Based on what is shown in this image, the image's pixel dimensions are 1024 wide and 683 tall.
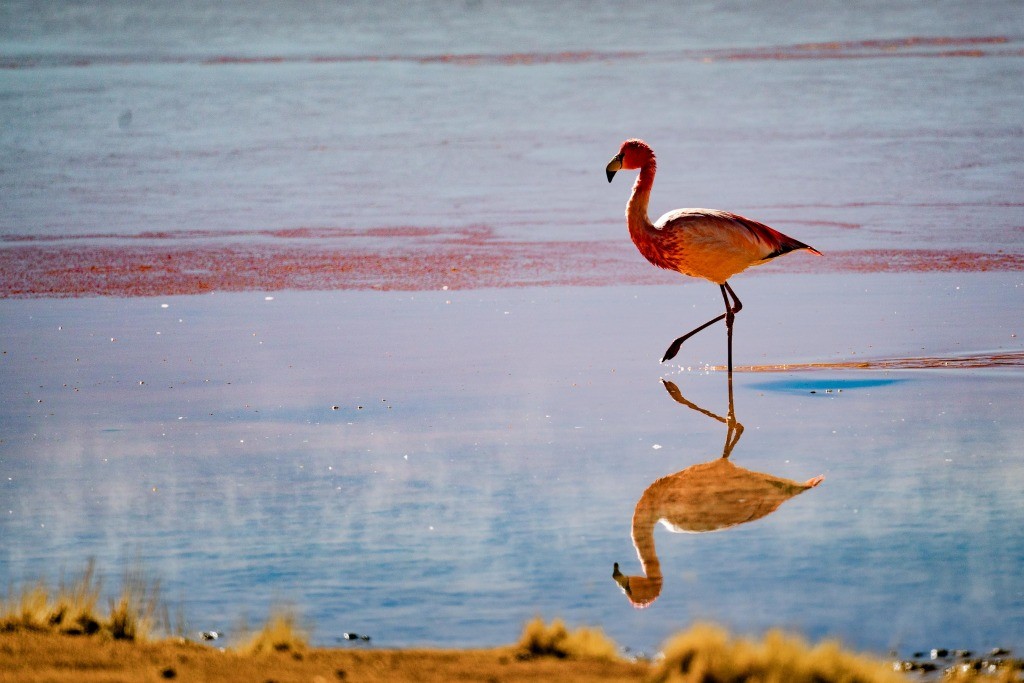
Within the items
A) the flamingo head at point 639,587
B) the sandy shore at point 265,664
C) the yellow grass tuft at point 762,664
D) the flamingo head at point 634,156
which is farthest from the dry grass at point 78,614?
the flamingo head at point 634,156

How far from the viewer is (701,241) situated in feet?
31.6

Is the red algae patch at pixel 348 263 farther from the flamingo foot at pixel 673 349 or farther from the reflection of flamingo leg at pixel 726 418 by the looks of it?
the reflection of flamingo leg at pixel 726 418

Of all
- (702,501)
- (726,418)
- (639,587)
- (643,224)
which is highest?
(643,224)

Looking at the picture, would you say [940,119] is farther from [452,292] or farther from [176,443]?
[176,443]

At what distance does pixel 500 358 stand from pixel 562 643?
5161 millimetres

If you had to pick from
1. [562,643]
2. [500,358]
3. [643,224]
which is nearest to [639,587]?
[562,643]

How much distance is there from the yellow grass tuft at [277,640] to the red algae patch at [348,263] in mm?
7757

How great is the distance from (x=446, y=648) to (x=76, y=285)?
28.9 feet

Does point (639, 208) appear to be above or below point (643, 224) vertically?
above

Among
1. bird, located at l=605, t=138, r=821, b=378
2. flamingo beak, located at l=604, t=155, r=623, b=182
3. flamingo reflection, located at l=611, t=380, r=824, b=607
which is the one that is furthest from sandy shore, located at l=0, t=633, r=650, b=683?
flamingo beak, located at l=604, t=155, r=623, b=182

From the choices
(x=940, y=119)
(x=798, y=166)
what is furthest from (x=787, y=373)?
(x=940, y=119)

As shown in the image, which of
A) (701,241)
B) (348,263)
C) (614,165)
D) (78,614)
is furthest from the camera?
(348,263)

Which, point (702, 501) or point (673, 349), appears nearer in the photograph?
point (702, 501)

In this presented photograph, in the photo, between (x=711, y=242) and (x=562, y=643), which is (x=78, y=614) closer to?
(x=562, y=643)
